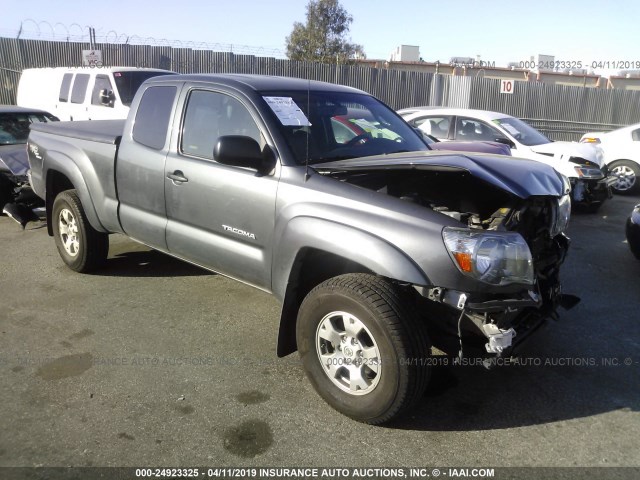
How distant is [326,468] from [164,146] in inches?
108

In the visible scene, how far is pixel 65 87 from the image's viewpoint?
12.6 metres

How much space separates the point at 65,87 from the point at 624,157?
12047 millimetres

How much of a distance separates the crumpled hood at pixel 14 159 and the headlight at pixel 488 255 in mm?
6195

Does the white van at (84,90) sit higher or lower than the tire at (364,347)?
higher

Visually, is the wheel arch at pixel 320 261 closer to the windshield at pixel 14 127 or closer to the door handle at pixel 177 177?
the door handle at pixel 177 177

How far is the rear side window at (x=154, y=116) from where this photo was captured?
14.5ft

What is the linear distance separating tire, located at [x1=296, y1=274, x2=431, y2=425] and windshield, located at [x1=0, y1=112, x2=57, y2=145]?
21.5 feet

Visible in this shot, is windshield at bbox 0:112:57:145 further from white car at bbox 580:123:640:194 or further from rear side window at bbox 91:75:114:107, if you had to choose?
white car at bbox 580:123:640:194

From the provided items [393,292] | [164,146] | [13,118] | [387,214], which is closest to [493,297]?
[393,292]

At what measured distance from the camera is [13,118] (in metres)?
8.18

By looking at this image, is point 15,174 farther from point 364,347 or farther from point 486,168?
point 486,168

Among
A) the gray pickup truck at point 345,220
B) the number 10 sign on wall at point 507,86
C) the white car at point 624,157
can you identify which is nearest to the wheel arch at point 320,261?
the gray pickup truck at point 345,220

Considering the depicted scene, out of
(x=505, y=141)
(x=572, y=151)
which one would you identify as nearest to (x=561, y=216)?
(x=505, y=141)

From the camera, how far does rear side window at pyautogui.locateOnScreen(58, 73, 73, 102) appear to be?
12542 mm
